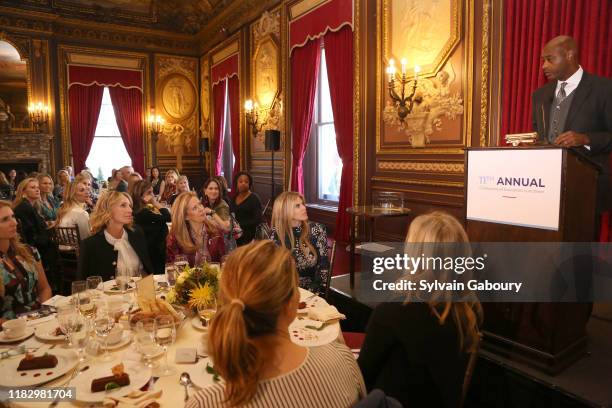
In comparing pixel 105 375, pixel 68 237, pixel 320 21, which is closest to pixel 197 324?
pixel 105 375

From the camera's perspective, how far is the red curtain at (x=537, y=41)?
136 inches

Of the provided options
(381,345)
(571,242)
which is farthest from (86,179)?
(571,242)

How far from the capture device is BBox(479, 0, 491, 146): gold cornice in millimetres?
4375

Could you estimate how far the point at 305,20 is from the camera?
7289 mm

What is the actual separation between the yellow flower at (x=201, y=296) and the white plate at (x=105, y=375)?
1.59ft

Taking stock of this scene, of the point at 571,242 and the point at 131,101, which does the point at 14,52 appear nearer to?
the point at 131,101

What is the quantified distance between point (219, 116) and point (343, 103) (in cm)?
563

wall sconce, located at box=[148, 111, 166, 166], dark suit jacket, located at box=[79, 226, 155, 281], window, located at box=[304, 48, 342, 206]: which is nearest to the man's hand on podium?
dark suit jacket, located at box=[79, 226, 155, 281]

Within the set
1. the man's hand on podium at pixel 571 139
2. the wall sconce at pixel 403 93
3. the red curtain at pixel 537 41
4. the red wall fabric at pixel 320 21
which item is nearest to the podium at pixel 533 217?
the man's hand on podium at pixel 571 139

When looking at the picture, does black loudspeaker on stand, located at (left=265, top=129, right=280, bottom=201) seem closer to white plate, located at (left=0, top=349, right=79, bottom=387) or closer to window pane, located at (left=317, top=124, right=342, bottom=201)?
window pane, located at (left=317, top=124, right=342, bottom=201)

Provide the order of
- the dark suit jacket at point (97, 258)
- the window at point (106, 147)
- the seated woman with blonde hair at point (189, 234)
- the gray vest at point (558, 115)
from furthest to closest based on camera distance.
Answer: the window at point (106, 147)
the seated woman with blonde hair at point (189, 234)
the dark suit jacket at point (97, 258)
the gray vest at point (558, 115)

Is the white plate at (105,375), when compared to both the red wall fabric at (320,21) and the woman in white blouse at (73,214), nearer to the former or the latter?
the woman in white blouse at (73,214)

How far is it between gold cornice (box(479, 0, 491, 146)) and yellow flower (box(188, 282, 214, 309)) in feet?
11.3

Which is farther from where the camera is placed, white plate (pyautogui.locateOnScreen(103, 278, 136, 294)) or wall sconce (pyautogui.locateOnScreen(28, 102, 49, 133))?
wall sconce (pyautogui.locateOnScreen(28, 102, 49, 133))
